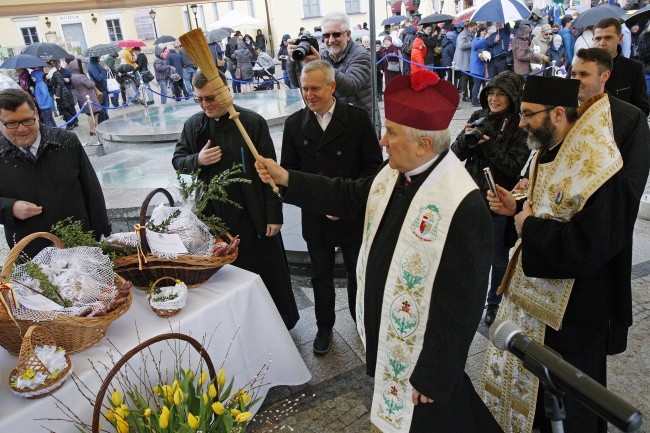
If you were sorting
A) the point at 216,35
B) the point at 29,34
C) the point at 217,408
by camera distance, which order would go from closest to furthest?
the point at 217,408, the point at 216,35, the point at 29,34

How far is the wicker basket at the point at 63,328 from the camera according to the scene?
5.92 ft

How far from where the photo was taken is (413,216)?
6.31ft

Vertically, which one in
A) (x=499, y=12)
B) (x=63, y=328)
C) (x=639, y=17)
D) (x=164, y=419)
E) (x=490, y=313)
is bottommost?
(x=490, y=313)

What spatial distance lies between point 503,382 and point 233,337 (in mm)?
1402

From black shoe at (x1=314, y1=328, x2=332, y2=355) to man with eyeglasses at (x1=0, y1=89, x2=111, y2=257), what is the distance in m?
1.68

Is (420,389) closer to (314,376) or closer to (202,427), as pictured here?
(202,427)

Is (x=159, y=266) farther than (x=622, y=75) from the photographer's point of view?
No

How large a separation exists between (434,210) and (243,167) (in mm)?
1482

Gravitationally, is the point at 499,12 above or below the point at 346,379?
above

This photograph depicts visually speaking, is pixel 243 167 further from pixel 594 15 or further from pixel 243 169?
pixel 594 15

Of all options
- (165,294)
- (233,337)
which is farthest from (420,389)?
(165,294)

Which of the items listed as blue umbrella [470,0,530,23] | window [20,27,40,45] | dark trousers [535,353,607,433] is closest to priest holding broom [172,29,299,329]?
dark trousers [535,353,607,433]

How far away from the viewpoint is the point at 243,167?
301 cm

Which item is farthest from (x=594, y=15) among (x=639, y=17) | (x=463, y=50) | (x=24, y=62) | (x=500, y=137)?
(x=24, y=62)
